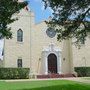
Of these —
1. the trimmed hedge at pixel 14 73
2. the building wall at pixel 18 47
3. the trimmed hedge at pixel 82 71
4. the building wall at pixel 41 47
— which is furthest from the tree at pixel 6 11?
the trimmed hedge at pixel 82 71

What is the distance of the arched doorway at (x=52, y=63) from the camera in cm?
4528

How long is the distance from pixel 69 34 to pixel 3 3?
7.67m

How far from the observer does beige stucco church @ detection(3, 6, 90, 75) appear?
143 feet

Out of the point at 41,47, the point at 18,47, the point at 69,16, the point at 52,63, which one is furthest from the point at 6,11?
the point at 52,63

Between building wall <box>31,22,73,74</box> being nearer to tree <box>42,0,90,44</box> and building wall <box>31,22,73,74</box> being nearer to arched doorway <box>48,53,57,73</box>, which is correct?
arched doorway <box>48,53,57,73</box>

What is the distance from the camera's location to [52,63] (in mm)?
45656

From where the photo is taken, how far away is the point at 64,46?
4659cm

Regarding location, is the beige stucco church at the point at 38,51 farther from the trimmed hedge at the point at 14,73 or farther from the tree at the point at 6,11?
the tree at the point at 6,11

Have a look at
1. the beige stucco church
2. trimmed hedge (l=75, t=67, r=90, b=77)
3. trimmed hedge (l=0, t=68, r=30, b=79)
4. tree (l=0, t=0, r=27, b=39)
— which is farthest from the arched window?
tree (l=0, t=0, r=27, b=39)

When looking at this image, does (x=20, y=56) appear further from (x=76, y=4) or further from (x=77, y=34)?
(x=76, y=4)

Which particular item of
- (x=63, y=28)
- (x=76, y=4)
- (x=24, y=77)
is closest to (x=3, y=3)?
(x=76, y=4)

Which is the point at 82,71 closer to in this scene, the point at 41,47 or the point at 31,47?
the point at 41,47

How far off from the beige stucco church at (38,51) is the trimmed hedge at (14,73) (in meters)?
1.34

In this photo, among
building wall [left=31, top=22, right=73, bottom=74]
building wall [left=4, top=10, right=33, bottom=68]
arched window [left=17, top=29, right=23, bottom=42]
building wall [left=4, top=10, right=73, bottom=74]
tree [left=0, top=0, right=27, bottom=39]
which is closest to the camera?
tree [left=0, top=0, right=27, bottom=39]
